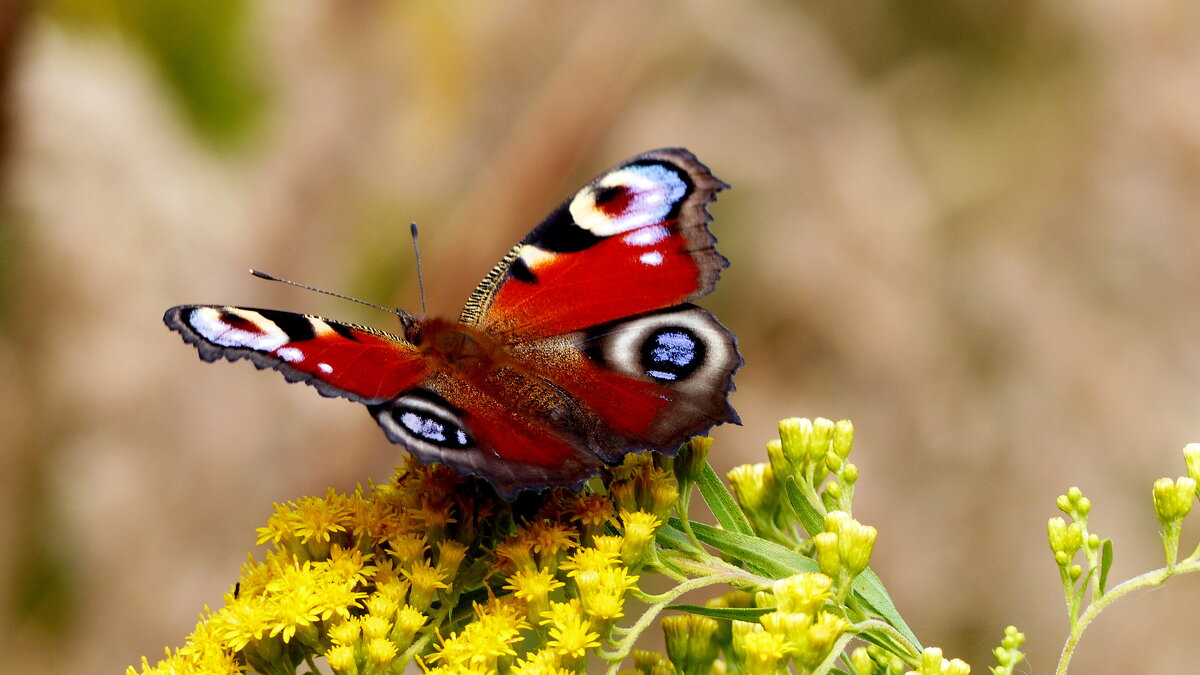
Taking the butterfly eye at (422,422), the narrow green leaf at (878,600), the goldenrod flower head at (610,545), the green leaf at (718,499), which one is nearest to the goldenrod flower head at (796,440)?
the green leaf at (718,499)

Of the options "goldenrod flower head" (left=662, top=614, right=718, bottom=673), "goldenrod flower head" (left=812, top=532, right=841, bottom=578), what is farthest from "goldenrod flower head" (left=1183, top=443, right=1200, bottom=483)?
"goldenrod flower head" (left=662, top=614, right=718, bottom=673)

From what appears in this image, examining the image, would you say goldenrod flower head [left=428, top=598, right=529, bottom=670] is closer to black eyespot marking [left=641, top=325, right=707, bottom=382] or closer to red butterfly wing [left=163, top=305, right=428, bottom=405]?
red butterfly wing [left=163, top=305, right=428, bottom=405]

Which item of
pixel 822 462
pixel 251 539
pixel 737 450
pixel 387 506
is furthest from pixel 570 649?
pixel 251 539

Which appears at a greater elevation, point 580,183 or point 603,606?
point 580,183

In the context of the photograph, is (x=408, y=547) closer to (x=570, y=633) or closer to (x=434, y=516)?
(x=434, y=516)

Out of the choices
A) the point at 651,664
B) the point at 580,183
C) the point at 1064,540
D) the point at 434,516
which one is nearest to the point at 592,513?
the point at 434,516

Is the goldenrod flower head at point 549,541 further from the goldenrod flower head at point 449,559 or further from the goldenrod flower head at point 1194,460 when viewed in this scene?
the goldenrod flower head at point 1194,460

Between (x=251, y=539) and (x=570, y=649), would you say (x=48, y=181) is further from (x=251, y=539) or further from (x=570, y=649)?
(x=570, y=649)
